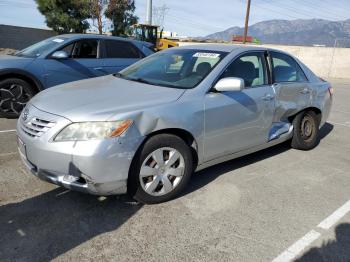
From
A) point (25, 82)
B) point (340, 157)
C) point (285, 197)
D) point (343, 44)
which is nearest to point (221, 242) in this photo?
point (285, 197)

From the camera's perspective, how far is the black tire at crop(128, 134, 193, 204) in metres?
3.33

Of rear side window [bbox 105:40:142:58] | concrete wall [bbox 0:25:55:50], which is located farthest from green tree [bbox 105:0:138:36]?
rear side window [bbox 105:40:142:58]

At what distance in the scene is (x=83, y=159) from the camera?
3045mm

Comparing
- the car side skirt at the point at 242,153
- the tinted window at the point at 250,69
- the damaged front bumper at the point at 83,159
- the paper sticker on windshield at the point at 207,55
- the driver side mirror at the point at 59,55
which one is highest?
the paper sticker on windshield at the point at 207,55

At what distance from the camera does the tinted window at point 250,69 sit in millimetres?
4297

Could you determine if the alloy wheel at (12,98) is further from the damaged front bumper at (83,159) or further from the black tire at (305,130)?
the black tire at (305,130)

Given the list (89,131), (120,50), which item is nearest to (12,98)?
(120,50)

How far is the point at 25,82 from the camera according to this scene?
665 centimetres

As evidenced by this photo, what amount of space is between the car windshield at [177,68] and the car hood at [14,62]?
2.72 meters

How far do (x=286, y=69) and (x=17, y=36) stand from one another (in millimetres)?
30974

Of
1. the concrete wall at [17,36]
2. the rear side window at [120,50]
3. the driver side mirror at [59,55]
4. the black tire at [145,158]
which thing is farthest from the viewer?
the concrete wall at [17,36]

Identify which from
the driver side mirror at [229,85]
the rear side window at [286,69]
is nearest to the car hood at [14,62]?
the driver side mirror at [229,85]

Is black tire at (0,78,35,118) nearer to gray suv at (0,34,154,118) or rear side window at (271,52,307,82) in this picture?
gray suv at (0,34,154,118)

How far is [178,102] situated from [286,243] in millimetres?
1594
